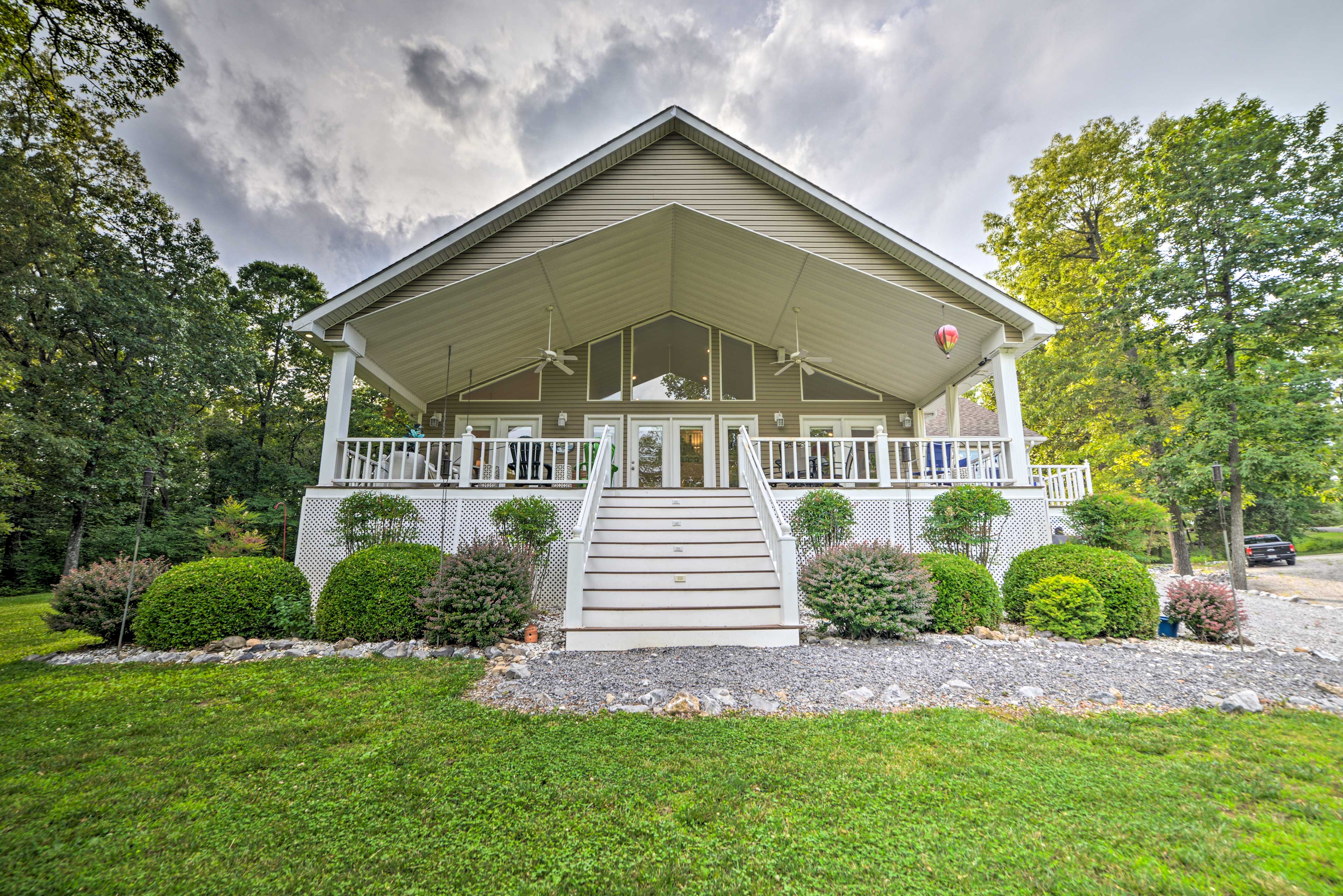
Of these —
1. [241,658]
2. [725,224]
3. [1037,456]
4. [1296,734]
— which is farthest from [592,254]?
[1037,456]

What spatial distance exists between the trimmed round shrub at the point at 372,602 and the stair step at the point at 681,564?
185 centimetres

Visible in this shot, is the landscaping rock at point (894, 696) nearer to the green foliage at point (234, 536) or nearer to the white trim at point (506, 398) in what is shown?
the green foliage at point (234, 536)

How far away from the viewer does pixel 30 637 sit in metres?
6.16

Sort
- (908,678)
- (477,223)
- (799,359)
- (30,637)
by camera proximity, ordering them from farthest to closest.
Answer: (799,359)
(477,223)
(30,637)
(908,678)

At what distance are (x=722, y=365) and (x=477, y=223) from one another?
5816 millimetres

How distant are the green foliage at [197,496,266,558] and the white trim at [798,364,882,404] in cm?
1016

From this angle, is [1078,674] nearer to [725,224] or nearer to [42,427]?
[725,224]

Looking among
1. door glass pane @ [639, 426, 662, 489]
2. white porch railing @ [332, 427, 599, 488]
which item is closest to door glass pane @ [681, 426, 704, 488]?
door glass pane @ [639, 426, 662, 489]

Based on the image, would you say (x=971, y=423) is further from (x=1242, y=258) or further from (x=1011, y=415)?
(x=1011, y=415)

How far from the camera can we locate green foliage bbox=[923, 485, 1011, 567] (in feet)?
23.4

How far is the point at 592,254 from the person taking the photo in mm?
8867

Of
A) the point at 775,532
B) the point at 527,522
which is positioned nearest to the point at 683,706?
the point at 775,532

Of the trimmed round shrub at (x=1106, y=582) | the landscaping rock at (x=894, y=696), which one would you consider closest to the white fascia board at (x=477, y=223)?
the landscaping rock at (x=894, y=696)

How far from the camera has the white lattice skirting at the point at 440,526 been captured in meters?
7.26
